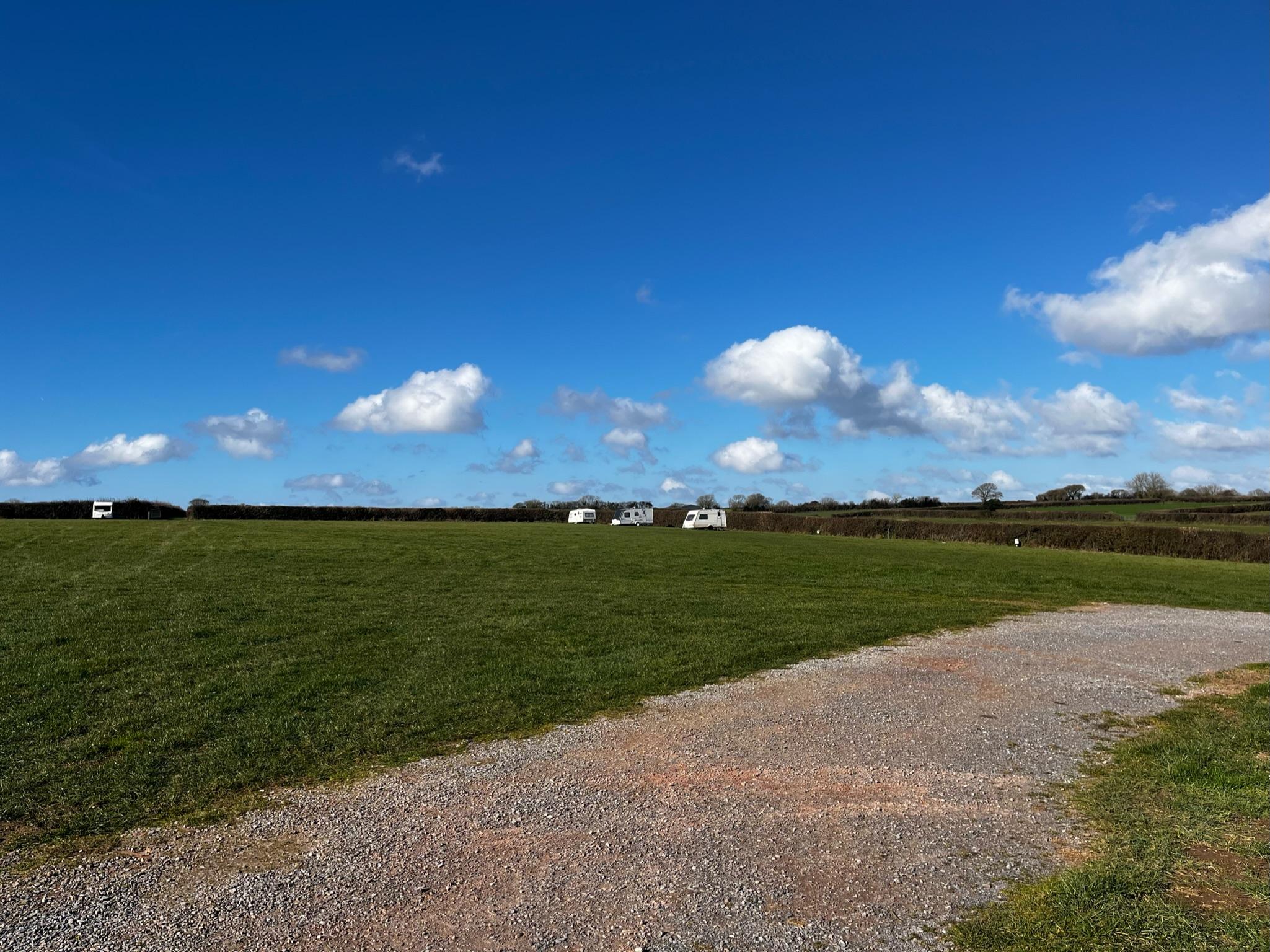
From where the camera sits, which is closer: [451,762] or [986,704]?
[451,762]

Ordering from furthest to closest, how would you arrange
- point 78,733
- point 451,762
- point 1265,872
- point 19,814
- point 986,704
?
point 986,704 < point 78,733 < point 451,762 < point 19,814 < point 1265,872

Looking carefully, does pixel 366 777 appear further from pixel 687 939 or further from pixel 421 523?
pixel 421 523

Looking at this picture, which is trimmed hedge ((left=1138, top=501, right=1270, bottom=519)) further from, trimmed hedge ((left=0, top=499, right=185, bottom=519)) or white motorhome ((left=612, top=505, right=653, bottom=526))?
trimmed hedge ((left=0, top=499, right=185, bottom=519))

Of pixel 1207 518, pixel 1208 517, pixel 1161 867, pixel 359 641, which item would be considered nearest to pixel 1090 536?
pixel 1207 518

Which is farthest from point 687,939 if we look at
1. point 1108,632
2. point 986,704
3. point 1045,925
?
point 1108,632

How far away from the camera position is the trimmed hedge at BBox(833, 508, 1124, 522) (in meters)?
65.1

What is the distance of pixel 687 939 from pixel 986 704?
632 cm

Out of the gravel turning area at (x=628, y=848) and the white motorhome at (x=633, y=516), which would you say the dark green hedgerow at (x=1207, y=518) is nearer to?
the white motorhome at (x=633, y=516)

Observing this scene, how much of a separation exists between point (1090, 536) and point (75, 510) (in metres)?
80.2

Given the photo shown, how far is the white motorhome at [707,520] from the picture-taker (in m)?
76.2

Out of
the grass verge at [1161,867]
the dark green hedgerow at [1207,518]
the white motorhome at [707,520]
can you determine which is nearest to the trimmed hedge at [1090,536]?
the white motorhome at [707,520]

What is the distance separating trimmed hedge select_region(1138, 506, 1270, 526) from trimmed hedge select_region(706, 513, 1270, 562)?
13.8 metres

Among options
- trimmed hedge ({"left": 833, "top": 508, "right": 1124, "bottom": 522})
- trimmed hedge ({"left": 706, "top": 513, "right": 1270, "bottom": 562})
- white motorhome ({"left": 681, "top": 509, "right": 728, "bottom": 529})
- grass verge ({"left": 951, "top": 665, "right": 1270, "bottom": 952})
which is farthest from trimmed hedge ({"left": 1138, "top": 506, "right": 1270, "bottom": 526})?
grass verge ({"left": 951, "top": 665, "right": 1270, "bottom": 952})

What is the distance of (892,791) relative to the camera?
651 cm
